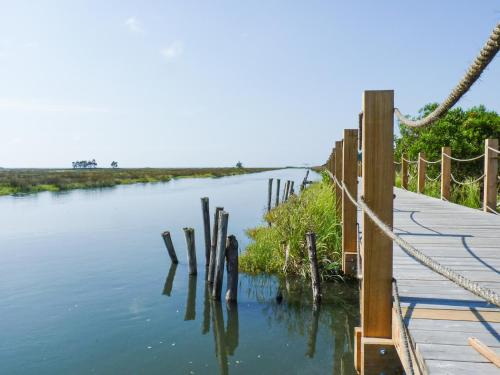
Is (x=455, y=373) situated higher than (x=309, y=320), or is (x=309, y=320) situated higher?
(x=455, y=373)

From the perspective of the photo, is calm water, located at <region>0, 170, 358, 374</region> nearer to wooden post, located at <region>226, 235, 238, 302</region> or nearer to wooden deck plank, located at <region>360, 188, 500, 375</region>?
wooden post, located at <region>226, 235, 238, 302</region>

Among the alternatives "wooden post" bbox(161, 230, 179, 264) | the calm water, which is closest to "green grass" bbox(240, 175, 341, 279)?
the calm water

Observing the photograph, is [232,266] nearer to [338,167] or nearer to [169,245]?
[338,167]

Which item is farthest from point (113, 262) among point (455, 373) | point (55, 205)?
point (55, 205)

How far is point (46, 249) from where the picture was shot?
12445mm

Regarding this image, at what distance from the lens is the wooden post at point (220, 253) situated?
698 centimetres

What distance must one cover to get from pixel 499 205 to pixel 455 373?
7.67 m

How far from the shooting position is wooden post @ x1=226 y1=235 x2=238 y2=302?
6.77 metres

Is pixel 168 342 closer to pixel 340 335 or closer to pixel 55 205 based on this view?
pixel 340 335

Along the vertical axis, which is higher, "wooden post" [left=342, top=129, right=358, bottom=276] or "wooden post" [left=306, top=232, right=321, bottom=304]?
"wooden post" [left=342, top=129, right=358, bottom=276]

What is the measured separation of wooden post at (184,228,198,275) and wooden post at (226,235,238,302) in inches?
69.1

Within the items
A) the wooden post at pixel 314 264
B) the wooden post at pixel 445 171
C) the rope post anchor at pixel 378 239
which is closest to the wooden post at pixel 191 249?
the wooden post at pixel 314 264

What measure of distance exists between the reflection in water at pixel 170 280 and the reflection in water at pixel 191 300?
1.36 ft

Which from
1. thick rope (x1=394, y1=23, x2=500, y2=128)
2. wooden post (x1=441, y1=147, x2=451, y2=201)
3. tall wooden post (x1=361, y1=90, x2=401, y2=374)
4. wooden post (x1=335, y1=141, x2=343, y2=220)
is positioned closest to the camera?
thick rope (x1=394, y1=23, x2=500, y2=128)
